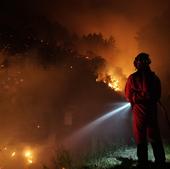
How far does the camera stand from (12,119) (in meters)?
15.6

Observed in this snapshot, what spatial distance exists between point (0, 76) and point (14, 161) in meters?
3.71

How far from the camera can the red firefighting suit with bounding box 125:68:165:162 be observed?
6.38 metres

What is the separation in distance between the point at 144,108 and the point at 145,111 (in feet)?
0.19

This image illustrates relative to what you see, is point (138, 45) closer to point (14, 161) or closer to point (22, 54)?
point (22, 54)

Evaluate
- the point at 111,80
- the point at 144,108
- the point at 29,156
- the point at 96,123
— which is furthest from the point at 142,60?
the point at 111,80

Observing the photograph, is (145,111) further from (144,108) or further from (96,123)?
(96,123)

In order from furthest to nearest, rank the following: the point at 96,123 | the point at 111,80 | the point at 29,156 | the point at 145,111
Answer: the point at 111,80 < the point at 96,123 < the point at 29,156 < the point at 145,111

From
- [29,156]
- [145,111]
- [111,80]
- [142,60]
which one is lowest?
[29,156]

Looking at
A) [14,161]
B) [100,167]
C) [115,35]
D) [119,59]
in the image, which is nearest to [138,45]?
[119,59]

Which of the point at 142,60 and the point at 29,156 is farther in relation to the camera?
the point at 29,156

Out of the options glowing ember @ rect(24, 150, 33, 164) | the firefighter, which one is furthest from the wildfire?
the firefighter

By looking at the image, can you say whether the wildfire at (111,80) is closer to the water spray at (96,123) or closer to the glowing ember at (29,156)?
the water spray at (96,123)

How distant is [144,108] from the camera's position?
252 inches

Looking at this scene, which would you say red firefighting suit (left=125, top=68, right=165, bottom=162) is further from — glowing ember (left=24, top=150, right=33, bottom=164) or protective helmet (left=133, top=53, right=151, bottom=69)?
glowing ember (left=24, top=150, right=33, bottom=164)
